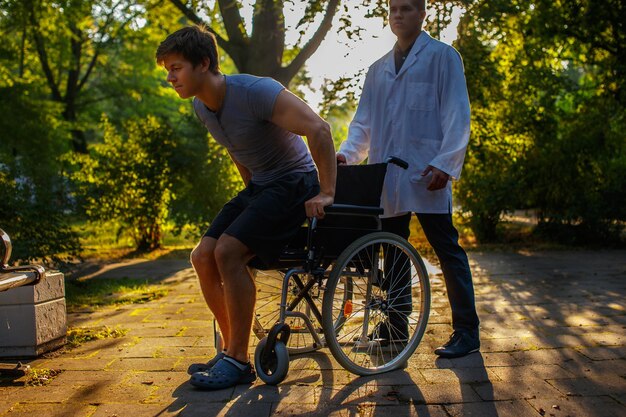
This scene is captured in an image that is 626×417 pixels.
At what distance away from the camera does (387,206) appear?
4324 mm

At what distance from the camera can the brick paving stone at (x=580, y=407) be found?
10.1ft

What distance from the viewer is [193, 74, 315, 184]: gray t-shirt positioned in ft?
11.8

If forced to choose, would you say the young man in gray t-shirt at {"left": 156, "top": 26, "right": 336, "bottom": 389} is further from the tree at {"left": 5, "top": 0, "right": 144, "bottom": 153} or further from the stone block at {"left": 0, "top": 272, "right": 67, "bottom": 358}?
the tree at {"left": 5, "top": 0, "right": 144, "bottom": 153}

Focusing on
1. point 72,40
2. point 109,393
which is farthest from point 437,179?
A: point 72,40

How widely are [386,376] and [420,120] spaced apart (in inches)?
56.5

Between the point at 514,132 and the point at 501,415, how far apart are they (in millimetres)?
9160

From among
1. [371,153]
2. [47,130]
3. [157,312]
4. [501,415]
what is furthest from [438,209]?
[47,130]

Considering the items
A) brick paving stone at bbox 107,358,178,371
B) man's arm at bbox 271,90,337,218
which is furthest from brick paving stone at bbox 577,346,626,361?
brick paving stone at bbox 107,358,178,371

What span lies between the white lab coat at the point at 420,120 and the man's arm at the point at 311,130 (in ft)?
2.54

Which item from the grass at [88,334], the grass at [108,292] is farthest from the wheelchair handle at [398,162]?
the grass at [108,292]

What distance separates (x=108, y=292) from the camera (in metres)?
7.26

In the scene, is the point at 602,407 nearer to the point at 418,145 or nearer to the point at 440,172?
the point at 440,172

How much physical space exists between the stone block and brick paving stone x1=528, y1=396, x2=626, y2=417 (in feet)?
8.75

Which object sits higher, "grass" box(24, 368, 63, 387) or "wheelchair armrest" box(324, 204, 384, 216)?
"wheelchair armrest" box(324, 204, 384, 216)
